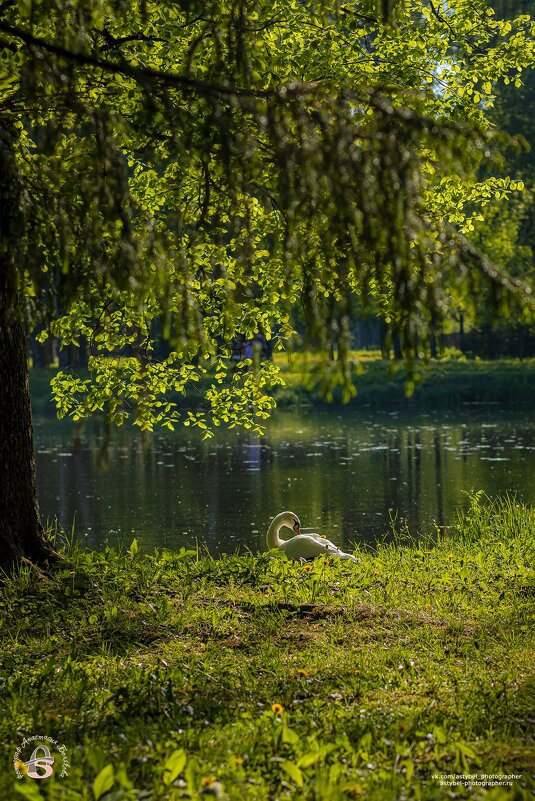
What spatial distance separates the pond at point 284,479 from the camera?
17328 mm

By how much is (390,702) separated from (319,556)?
5.12 metres

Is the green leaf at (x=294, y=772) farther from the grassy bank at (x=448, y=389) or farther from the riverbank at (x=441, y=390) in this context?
the grassy bank at (x=448, y=389)

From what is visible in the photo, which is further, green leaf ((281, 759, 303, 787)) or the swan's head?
the swan's head

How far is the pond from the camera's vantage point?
1733 cm

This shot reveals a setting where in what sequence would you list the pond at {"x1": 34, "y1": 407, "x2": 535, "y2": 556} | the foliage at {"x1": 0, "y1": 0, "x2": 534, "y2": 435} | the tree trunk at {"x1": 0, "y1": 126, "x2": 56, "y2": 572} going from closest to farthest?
the foliage at {"x1": 0, "y1": 0, "x2": 534, "y2": 435}
the tree trunk at {"x1": 0, "y1": 126, "x2": 56, "y2": 572}
the pond at {"x1": 34, "y1": 407, "x2": 535, "y2": 556}

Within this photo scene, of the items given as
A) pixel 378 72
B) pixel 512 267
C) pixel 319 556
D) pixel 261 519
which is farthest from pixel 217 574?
pixel 512 267

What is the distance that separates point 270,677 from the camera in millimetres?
6980

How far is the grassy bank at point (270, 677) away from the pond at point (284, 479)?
2.64 metres

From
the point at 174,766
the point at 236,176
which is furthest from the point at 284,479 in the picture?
the point at 174,766

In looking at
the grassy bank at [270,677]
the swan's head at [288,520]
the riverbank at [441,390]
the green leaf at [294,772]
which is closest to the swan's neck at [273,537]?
the swan's head at [288,520]

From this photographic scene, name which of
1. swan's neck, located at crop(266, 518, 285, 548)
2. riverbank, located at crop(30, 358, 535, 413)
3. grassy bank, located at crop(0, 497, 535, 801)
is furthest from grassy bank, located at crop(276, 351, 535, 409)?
grassy bank, located at crop(0, 497, 535, 801)

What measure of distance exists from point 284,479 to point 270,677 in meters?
16.3

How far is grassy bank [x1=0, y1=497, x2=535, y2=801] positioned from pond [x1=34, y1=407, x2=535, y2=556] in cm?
264

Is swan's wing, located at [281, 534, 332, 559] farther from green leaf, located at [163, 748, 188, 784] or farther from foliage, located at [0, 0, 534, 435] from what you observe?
green leaf, located at [163, 748, 188, 784]
